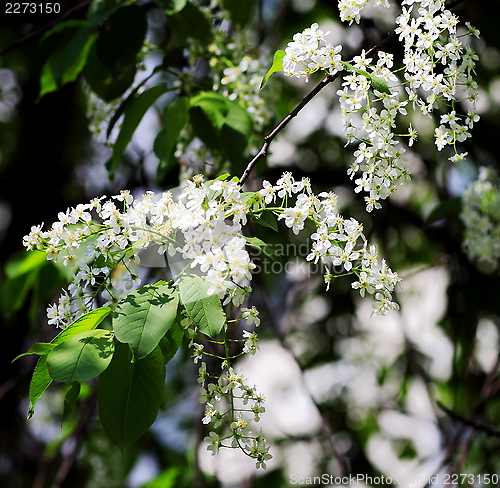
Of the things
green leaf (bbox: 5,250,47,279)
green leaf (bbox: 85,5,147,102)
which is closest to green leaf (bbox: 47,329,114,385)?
green leaf (bbox: 85,5,147,102)

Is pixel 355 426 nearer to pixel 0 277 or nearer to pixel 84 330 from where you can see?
pixel 0 277

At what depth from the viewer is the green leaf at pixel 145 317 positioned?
1169 mm

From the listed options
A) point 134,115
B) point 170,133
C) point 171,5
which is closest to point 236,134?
point 170,133

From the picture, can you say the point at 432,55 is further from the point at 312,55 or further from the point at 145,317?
the point at 145,317

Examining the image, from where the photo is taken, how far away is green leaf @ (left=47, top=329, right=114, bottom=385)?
118 cm

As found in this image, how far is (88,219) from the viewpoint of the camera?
4.35ft

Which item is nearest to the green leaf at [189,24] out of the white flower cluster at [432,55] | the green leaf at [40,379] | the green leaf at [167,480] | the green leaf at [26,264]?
the white flower cluster at [432,55]

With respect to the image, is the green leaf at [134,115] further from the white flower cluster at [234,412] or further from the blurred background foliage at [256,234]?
the white flower cluster at [234,412]

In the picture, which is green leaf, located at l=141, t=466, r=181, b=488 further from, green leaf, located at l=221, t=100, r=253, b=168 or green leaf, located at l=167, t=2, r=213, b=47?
green leaf, located at l=167, t=2, r=213, b=47

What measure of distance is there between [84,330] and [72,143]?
4022mm

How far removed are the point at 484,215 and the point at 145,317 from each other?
238cm

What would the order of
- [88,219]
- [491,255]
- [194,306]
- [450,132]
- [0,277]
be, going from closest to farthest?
[194,306] < [88,219] < [450,132] < [491,255] < [0,277]

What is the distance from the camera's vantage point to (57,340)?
4.25ft

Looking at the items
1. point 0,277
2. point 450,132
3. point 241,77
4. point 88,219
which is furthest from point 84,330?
point 0,277
